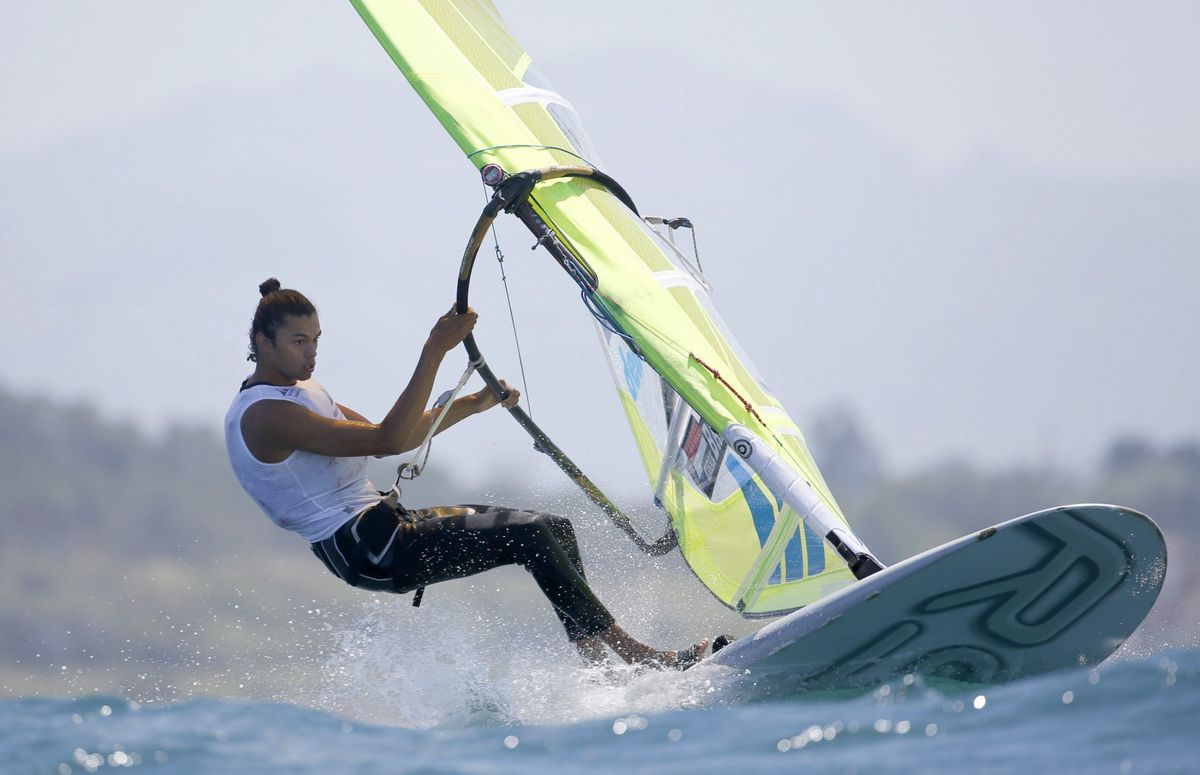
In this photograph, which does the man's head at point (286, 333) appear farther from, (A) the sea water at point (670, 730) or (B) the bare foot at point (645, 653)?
(B) the bare foot at point (645, 653)

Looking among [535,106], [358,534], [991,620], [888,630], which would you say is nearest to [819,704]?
[888,630]

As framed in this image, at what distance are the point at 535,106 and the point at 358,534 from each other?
7.40ft

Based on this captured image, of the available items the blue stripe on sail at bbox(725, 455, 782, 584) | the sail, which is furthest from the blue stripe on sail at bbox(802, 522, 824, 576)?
the blue stripe on sail at bbox(725, 455, 782, 584)

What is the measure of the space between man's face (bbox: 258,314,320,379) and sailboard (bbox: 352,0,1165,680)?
1.66 feet

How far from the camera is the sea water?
11.2ft

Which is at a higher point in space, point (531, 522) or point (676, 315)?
point (676, 315)

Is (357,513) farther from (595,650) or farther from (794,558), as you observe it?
(794,558)

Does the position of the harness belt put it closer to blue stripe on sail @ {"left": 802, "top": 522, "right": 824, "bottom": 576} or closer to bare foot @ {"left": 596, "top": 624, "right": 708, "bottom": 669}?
bare foot @ {"left": 596, "top": 624, "right": 708, "bottom": 669}

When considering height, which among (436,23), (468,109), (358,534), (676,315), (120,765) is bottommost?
(120,765)

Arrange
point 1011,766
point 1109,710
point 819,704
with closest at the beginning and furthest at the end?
point 1011,766 < point 1109,710 < point 819,704

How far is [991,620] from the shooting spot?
168 inches

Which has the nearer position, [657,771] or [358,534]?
[657,771]

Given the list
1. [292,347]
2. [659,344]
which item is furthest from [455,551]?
[659,344]

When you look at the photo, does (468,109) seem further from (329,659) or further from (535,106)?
(329,659)
